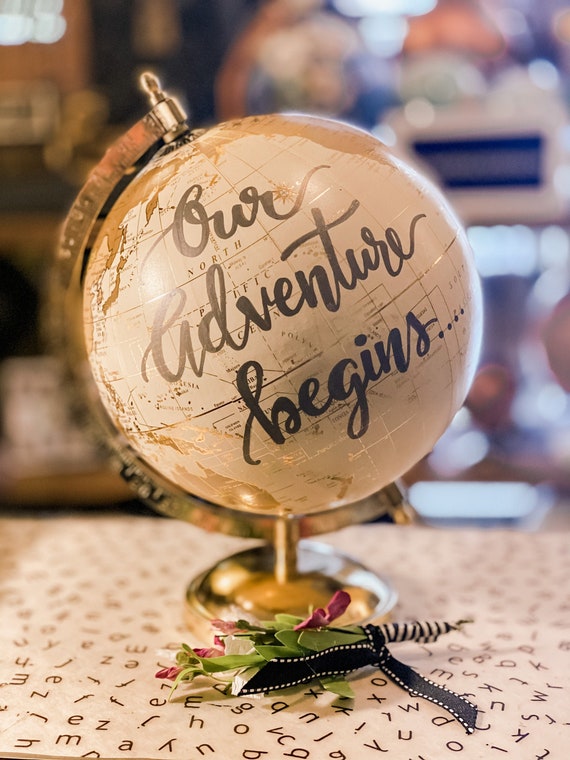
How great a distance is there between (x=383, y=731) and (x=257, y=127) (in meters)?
0.51

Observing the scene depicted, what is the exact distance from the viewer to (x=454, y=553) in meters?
0.99

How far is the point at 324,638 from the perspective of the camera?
27.3 inches

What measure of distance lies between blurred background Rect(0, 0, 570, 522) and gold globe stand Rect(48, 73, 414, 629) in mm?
1204

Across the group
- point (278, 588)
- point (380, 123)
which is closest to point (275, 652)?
point (278, 588)

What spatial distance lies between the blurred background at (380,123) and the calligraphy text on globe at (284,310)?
1.37m

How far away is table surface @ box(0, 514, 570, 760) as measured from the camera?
1.99 ft

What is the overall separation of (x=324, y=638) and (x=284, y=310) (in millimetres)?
292

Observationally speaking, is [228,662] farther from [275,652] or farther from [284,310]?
[284,310]

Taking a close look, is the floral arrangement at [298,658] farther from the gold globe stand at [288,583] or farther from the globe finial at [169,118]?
the globe finial at [169,118]

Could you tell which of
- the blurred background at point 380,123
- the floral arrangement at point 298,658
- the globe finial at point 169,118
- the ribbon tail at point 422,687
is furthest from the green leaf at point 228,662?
the blurred background at point 380,123

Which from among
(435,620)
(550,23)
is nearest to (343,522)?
(435,620)

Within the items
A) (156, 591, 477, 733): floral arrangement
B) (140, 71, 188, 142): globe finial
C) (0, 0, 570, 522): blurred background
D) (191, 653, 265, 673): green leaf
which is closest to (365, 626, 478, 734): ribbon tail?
(156, 591, 477, 733): floral arrangement

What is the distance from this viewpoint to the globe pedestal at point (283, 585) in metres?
0.77

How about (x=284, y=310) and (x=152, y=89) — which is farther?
(x=152, y=89)
